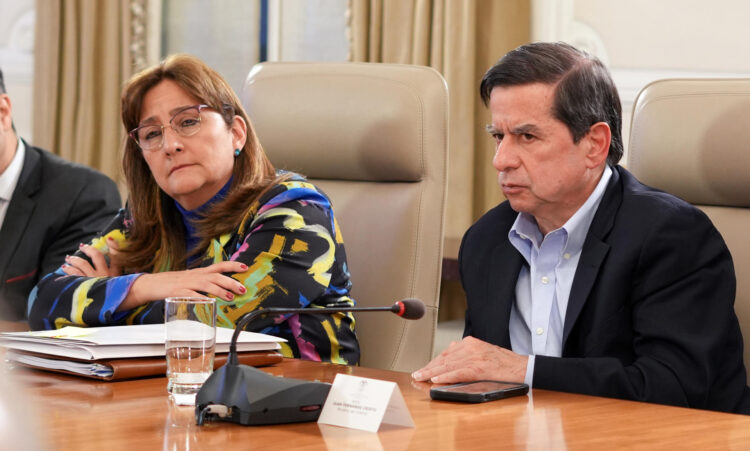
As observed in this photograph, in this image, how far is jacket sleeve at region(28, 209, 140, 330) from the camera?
1.75 m

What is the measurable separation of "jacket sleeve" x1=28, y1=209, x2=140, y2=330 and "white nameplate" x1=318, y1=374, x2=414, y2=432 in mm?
854

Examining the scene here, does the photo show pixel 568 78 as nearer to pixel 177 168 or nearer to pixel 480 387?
pixel 480 387

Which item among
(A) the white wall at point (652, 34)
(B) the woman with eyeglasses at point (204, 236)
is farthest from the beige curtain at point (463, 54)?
(B) the woman with eyeglasses at point (204, 236)

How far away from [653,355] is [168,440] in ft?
2.75

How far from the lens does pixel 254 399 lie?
0.98m

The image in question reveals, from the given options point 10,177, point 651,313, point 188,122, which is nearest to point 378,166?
point 188,122

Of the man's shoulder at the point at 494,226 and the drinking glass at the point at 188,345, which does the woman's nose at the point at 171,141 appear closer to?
the man's shoulder at the point at 494,226

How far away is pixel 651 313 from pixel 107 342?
33.7 inches

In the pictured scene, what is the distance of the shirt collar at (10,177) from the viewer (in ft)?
8.47

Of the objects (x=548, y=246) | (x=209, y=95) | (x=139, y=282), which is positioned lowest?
(x=139, y=282)

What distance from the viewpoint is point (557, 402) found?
1.15m

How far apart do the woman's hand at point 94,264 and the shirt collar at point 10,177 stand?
0.59m

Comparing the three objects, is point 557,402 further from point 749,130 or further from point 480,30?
point 480,30

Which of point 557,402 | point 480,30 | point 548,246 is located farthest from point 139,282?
point 480,30
